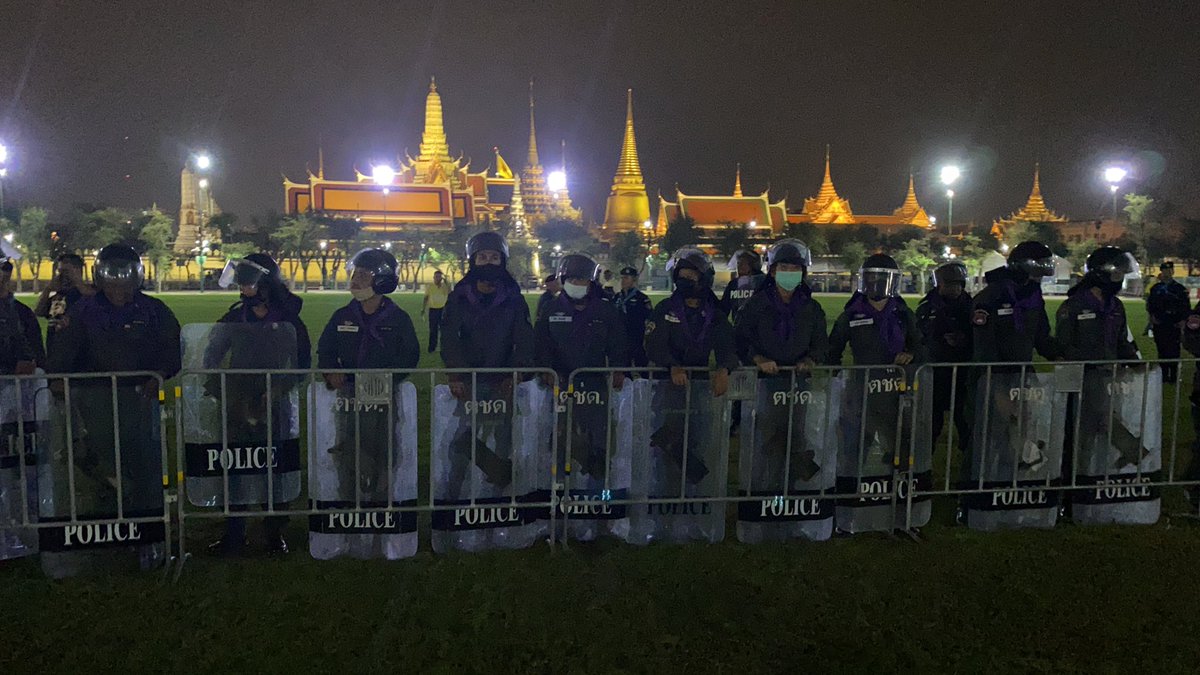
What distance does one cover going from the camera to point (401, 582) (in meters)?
4.60

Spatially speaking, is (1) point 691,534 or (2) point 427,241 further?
(2) point 427,241

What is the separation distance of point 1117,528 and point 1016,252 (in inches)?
83.7

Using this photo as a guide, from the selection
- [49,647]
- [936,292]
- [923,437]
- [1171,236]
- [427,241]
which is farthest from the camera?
[427,241]

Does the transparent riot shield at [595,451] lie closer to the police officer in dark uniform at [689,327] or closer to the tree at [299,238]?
the police officer in dark uniform at [689,327]

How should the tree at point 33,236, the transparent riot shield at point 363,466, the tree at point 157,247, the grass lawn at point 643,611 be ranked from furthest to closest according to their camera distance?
1. the tree at point 157,247
2. the tree at point 33,236
3. the transparent riot shield at point 363,466
4. the grass lawn at point 643,611

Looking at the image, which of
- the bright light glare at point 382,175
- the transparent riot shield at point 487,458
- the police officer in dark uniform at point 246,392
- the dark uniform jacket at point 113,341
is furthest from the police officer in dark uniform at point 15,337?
the bright light glare at point 382,175

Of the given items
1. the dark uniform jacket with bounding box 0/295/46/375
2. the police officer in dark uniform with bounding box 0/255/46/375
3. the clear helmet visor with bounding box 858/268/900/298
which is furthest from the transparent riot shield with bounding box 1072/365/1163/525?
the dark uniform jacket with bounding box 0/295/46/375

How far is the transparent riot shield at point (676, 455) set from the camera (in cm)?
509

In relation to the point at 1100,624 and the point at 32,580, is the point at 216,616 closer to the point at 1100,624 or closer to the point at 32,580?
the point at 32,580

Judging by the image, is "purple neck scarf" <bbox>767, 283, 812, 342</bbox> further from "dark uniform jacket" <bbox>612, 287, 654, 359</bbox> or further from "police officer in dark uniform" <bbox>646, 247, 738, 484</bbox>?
"dark uniform jacket" <bbox>612, 287, 654, 359</bbox>

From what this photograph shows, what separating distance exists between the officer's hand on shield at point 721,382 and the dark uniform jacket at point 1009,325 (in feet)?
7.18

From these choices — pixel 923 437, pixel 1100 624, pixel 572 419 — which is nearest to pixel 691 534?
pixel 572 419

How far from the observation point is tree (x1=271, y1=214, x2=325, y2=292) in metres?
59.8

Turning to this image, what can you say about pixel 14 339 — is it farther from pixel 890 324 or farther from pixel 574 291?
pixel 890 324
